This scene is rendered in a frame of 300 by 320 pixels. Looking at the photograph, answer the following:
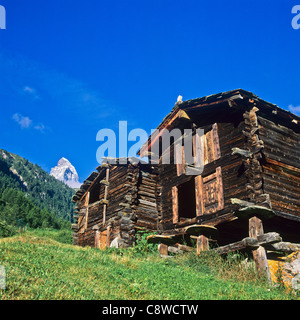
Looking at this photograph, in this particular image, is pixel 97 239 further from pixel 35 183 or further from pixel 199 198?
pixel 35 183

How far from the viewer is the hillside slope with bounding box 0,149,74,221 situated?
439ft

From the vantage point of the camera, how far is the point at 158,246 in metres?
15.6

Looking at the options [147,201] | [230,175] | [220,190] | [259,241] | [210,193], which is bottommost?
[259,241]

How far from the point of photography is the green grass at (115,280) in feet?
22.5

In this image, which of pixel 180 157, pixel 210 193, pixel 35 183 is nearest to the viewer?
pixel 210 193

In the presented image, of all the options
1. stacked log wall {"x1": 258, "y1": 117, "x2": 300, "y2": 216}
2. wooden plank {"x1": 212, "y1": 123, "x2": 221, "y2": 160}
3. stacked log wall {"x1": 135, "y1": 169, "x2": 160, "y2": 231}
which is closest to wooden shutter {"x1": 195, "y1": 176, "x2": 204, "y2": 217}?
wooden plank {"x1": 212, "y1": 123, "x2": 221, "y2": 160}

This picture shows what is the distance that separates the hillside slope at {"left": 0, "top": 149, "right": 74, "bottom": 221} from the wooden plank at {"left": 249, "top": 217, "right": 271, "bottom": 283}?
117177 millimetres

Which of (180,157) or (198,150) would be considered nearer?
(198,150)

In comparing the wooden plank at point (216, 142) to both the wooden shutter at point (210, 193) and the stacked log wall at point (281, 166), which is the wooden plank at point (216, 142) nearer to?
the wooden shutter at point (210, 193)

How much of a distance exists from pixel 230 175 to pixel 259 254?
3443 millimetres

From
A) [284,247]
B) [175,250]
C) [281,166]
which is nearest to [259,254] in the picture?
[284,247]

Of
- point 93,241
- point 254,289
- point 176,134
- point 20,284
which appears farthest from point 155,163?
point 20,284

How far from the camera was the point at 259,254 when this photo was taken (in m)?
11.2
